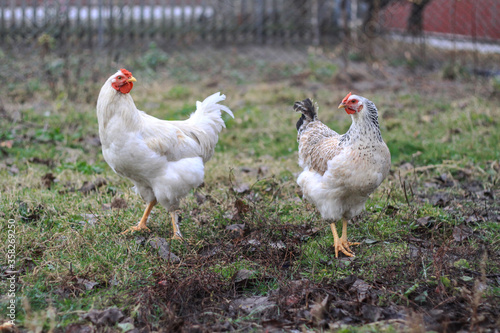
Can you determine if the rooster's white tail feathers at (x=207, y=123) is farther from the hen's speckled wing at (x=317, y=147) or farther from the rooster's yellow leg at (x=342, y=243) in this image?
the rooster's yellow leg at (x=342, y=243)

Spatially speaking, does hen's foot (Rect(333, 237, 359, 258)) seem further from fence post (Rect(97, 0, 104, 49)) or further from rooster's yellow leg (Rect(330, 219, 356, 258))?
fence post (Rect(97, 0, 104, 49))

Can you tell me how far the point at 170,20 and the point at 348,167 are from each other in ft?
31.4

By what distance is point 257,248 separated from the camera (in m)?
3.79

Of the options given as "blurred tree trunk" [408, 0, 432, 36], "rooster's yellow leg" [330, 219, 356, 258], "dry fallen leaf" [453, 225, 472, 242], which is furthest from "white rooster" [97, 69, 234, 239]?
"blurred tree trunk" [408, 0, 432, 36]

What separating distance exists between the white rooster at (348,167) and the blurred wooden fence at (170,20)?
24.0 ft

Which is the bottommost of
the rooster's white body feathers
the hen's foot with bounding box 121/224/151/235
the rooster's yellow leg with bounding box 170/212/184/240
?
the hen's foot with bounding box 121/224/151/235

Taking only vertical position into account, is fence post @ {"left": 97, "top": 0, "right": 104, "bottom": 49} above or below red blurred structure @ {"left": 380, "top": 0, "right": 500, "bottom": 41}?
below

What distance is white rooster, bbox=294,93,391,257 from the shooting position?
11.8 ft

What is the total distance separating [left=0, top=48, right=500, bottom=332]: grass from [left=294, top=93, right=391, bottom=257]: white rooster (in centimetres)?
33

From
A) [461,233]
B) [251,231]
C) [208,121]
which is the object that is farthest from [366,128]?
[208,121]

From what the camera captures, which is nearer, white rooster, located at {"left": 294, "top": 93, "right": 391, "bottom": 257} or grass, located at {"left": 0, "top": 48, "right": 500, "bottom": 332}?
grass, located at {"left": 0, "top": 48, "right": 500, "bottom": 332}

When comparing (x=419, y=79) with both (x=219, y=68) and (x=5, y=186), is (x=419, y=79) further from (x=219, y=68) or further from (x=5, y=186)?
(x=5, y=186)

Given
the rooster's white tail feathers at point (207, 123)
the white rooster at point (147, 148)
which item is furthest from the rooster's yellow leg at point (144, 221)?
the rooster's white tail feathers at point (207, 123)

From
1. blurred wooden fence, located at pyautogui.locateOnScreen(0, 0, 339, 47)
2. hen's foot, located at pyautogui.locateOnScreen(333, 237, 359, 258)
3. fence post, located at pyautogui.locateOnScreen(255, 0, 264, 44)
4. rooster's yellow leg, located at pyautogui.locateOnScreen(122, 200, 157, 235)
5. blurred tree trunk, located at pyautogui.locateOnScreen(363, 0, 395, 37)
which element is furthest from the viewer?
fence post, located at pyautogui.locateOnScreen(255, 0, 264, 44)
